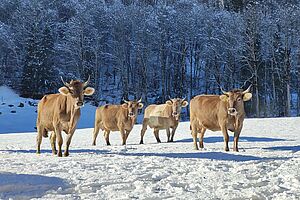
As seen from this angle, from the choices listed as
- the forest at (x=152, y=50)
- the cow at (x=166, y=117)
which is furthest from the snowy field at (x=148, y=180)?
the forest at (x=152, y=50)

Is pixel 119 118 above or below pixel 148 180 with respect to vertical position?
above

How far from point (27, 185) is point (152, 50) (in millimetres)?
45866

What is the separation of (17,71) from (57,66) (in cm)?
479

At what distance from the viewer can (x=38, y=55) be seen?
49.2m

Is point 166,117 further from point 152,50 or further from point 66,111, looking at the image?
point 152,50

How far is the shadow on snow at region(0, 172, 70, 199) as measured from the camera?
5.51 meters

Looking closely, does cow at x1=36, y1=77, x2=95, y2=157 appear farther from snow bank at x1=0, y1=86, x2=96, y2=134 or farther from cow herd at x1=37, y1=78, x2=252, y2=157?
snow bank at x1=0, y1=86, x2=96, y2=134

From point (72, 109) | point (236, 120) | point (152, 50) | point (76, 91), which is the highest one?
point (152, 50)

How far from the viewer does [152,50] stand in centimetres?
5125

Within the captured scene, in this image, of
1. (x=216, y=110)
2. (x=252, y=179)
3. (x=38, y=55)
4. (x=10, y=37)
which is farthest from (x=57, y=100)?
(x=10, y=37)

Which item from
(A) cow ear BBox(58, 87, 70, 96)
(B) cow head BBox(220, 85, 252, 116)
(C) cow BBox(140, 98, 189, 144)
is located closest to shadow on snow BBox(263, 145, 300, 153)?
(B) cow head BBox(220, 85, 252, 116)

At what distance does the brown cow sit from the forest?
105ft

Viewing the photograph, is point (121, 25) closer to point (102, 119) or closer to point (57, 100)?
point (102, 119)

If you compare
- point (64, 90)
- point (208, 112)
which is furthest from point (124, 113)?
point (64, 90)
